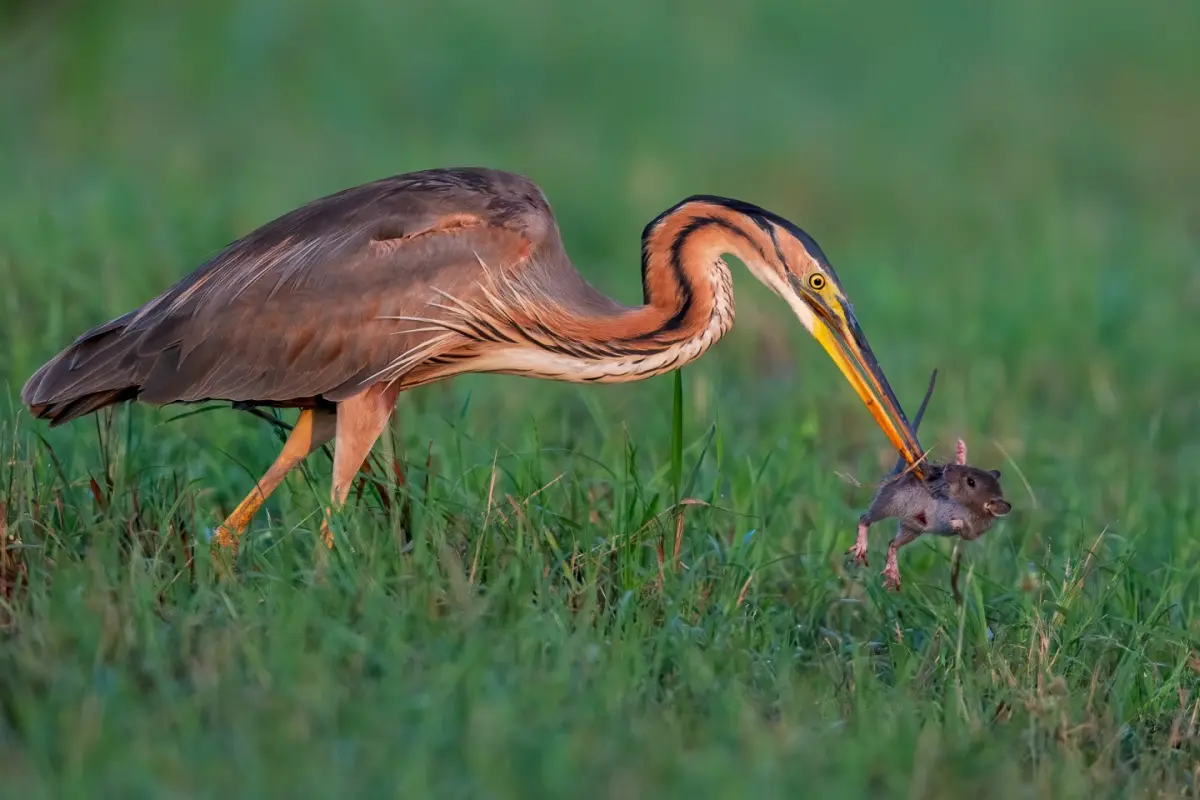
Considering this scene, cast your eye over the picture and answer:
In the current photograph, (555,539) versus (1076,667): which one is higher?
(555,539)

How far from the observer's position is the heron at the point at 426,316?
5.42 meters

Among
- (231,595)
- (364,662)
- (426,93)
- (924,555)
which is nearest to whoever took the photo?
(364,662)

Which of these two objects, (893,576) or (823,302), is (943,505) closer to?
(893,576)

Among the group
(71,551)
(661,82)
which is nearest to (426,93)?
(661,82)

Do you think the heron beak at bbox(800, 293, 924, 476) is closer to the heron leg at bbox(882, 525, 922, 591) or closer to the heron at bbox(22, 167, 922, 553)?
the heron at bbox(22, 167, 922, 553)

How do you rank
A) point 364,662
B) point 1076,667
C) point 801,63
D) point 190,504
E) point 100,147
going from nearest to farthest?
point 364,662, point 1076,667, point 190,504, point 100,147, point 801,63

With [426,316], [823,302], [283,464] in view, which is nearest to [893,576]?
[823,302]

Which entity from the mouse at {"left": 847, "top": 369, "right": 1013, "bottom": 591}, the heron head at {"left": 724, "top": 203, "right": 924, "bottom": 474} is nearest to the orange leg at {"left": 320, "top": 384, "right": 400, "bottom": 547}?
the heron head at {"left": 724, "top": 203, "right": 924, "bottom": 474}

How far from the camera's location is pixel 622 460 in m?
6.16

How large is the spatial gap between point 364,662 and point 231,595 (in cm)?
68

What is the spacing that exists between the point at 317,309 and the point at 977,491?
6.75 ft

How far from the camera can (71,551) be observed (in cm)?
472

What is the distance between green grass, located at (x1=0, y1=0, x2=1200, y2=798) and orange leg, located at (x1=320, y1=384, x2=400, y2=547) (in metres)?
0.10

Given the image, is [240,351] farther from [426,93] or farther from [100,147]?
[426,93]
